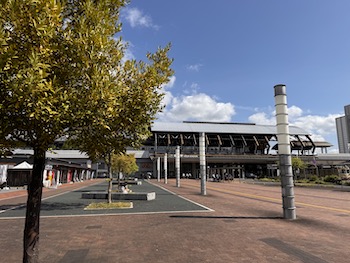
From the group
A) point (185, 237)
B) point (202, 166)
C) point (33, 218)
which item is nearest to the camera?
point (33, 218)

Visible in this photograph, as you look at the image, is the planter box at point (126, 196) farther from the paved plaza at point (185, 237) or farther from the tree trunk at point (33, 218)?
the tree trunk at point (33, 218)

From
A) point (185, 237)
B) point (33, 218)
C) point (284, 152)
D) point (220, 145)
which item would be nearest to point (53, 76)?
point (33, 218)

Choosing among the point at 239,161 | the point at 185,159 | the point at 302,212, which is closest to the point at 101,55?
the point at 302,212

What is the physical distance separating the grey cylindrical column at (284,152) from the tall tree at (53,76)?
360 inches

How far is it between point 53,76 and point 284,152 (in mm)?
11027

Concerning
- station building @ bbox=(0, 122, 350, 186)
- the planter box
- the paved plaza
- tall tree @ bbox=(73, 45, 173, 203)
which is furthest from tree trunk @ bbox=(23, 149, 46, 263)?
Result: station building @ bbox=(0, 122, 350, 186)

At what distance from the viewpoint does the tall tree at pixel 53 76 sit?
3.37m

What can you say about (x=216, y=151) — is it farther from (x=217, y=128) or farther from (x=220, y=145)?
(x=217, y=128)

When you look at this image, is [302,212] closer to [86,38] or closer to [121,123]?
[121,123]

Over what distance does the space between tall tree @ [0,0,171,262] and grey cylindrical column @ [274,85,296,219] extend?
30.0ft

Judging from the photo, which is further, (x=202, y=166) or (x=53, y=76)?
(x=202, y=166)

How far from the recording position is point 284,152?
1250 cm

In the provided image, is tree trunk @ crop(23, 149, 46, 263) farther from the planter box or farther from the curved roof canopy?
the curved roof canopy

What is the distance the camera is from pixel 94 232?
9.13 m
